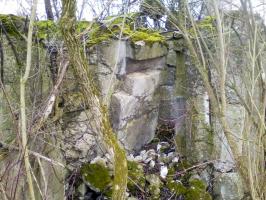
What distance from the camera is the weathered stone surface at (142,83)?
3.52m

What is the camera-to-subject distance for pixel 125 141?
11.7ft

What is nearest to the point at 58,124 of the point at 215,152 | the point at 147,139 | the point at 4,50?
the point at 4,50

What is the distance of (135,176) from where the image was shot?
129 inches

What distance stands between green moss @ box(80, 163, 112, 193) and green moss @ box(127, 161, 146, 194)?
0.18 metres

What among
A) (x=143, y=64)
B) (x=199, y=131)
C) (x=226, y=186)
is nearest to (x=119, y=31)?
(x=143, y=64)

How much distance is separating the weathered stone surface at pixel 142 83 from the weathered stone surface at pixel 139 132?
261mm

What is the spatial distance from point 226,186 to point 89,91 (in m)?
1.90

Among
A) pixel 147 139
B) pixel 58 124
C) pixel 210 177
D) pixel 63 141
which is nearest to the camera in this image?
pixel 58 124

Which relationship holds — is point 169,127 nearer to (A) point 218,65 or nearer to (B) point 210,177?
(B) point 210,177

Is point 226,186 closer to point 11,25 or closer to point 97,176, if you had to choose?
point 97,176

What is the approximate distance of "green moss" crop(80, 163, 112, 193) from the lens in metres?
3.20

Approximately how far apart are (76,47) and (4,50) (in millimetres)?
954

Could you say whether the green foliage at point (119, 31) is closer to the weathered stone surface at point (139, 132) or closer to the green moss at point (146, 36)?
the green moss at point (146, 36)

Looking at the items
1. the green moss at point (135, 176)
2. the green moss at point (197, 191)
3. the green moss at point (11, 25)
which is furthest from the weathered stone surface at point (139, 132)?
Answer: the green moss at point (11, 25)
